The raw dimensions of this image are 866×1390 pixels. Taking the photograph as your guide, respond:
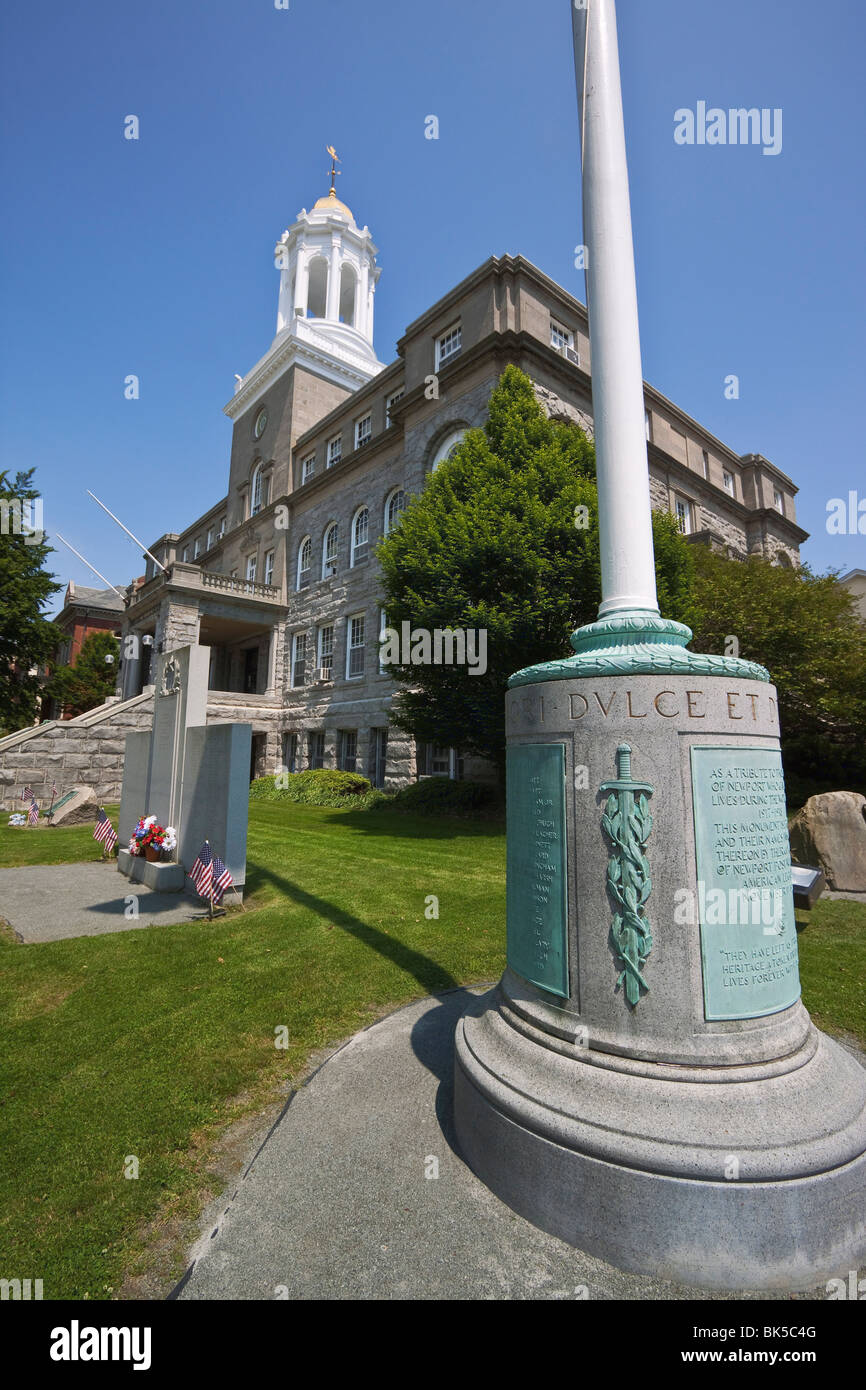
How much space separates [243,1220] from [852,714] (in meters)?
17.8

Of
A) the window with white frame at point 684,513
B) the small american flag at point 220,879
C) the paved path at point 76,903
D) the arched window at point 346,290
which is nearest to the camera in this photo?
the paved path at point 76,903

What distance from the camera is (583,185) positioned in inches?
169

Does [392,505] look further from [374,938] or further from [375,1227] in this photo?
[375,1227]

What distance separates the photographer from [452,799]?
673 inches

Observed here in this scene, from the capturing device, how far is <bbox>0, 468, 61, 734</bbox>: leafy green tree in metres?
23.0

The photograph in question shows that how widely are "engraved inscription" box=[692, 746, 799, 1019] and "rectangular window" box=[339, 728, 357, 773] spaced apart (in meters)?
21.4

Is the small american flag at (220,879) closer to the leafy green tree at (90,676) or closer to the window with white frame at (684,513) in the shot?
the window with white frame at (684,513)

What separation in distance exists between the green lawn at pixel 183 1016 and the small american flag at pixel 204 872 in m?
0.42

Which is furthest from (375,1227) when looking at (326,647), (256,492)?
(256,492)

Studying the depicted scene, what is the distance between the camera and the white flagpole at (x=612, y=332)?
3.86 m

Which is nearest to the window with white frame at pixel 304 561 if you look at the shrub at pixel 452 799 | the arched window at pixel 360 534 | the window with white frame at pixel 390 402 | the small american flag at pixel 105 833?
the arched window at pixel 360 534

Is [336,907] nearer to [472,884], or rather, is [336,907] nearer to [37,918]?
[472,884]

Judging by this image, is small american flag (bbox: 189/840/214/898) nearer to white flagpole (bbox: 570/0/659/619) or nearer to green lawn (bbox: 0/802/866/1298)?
green lawn (bbox: 0/802/866/1298)
